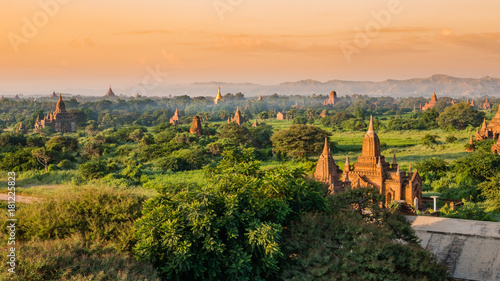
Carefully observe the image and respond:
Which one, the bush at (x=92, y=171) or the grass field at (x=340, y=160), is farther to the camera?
the bush at (x=92, y=171)

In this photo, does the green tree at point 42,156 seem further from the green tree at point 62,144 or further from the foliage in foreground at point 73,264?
the foliage in foreground at point 73,264

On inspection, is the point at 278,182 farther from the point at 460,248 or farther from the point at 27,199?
the point at 27,199

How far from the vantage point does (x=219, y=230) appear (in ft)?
41.1

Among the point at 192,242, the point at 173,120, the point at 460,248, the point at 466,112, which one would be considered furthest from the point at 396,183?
the point at 173,120

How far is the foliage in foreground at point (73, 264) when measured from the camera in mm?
10562

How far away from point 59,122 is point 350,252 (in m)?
77.7

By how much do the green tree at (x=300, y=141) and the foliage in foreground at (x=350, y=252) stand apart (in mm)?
36288

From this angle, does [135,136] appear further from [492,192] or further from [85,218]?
[85,218]

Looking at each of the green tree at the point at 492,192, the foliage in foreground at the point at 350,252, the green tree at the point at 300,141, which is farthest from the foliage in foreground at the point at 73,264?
the green tree at the point at 300,141

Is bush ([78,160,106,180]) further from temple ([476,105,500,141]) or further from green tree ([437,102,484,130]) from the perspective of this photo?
green tree ([437,102,484,130])

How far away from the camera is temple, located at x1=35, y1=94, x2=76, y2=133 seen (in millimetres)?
81312

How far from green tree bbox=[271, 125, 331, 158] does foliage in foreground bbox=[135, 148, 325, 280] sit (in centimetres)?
3649

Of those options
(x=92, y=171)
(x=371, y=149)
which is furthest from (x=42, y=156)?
(x=371, y=149)

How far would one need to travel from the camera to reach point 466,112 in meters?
82.4
